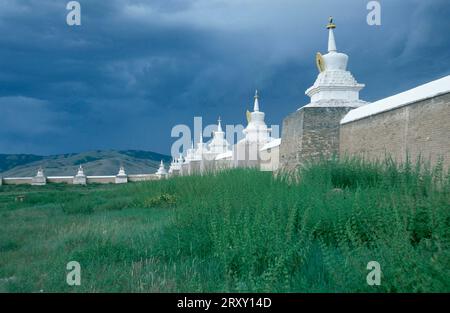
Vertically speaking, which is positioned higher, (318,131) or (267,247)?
(318,131)

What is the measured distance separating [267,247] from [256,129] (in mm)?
21128

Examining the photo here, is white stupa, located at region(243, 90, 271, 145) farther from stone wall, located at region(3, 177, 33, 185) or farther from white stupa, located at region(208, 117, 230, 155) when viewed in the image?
stone wall, located at region(3, 177, 33, 185)

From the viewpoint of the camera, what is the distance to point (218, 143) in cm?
3328

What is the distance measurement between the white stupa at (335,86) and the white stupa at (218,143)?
19960mm

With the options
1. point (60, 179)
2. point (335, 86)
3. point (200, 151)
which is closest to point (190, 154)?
point (200, 151)

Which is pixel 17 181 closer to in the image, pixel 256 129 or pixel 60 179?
pixel 60 179

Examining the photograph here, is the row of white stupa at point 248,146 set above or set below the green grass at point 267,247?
above

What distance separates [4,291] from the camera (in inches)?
151

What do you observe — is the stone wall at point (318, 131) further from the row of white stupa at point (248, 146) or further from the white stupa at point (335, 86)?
the row of white stupa at point (248, 146)

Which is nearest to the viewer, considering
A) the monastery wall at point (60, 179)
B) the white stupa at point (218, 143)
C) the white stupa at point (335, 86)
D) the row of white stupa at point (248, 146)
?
the white stupa at point (335, 86)

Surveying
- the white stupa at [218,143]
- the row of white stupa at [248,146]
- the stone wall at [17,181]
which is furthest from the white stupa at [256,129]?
the stone wall at [17,181]

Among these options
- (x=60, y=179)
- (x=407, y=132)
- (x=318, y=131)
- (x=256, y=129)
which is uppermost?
(x=256, y=129)

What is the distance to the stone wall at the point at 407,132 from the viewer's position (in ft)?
24.2
